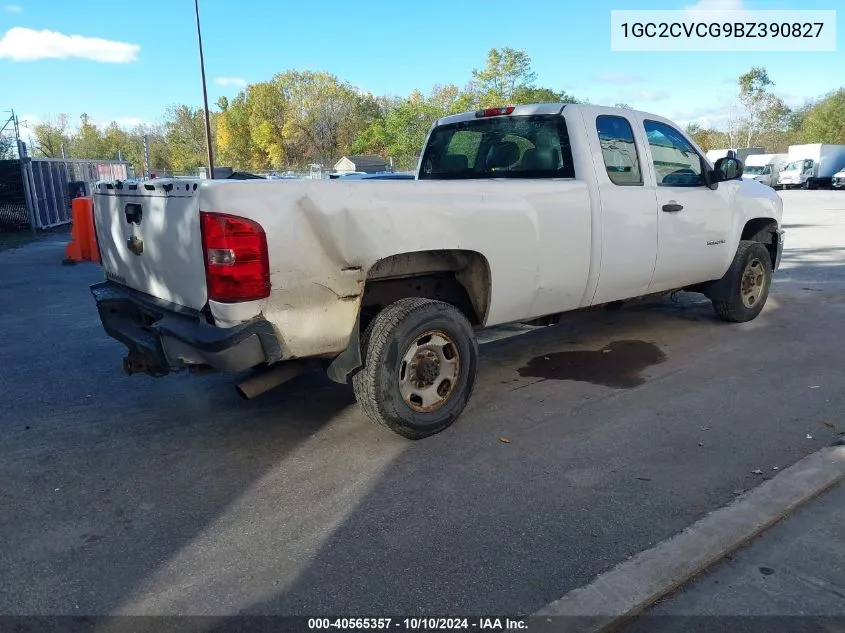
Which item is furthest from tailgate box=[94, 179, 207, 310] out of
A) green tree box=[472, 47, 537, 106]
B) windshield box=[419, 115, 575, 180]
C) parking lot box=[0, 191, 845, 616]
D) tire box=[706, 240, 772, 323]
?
green tree box=[472, 47, 537, 106]

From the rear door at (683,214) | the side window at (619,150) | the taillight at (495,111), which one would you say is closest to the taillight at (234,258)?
the taillight at (495,111)

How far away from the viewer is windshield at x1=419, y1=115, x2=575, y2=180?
4934 millimetres

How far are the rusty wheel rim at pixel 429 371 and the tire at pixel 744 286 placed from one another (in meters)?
3.66

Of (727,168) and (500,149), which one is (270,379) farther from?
(727,168)

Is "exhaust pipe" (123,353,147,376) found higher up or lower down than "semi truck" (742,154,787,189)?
lower down

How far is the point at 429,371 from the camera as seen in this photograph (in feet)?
13.3

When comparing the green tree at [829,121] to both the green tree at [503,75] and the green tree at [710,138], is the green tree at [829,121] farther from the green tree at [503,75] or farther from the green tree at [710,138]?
the green tree at [503,75]

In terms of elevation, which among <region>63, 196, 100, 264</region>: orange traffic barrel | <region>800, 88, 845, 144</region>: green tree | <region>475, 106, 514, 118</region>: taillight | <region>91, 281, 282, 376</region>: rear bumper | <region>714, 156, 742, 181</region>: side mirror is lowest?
<region>63, 196, 100, 264</region>: orange traffic barrel

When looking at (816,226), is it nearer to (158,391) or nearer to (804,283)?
(804,283)

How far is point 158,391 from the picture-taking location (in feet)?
16.4

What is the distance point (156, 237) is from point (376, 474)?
1795mm

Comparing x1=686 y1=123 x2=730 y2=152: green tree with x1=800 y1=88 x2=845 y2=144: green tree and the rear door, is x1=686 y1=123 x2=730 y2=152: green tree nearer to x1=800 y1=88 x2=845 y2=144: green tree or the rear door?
x1=800 y1=88 x2=845 y2=144: green tree

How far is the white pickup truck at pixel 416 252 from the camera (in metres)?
3.30

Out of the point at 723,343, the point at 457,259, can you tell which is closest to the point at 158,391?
the point at 457,259
